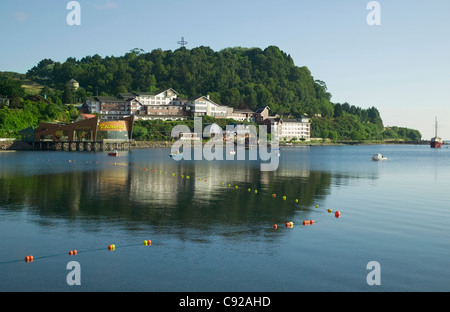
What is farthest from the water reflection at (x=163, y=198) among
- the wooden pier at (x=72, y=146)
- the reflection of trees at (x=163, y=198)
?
the wooden pier at (x=72, y=146)

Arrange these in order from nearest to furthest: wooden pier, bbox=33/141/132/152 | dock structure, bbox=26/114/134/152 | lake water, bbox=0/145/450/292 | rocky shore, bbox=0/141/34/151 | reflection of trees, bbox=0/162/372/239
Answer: lake water, bbox=0/145/450/292, reflection of trees, bbox=0/162/372/239, rocky shore, bbox=0/141/34/151, wooden pier, bbox=33/141/132/152, dock structure, bbox=26/114/134/152

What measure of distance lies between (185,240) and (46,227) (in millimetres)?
9092

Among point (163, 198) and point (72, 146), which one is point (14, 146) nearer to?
point (72, 146)

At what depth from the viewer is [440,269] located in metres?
18.8

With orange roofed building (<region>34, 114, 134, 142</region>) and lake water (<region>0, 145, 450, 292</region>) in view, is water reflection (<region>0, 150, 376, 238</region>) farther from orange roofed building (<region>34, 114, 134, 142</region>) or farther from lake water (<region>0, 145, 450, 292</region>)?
orange roofed building (<region>34, 114, 134, 142</region>)

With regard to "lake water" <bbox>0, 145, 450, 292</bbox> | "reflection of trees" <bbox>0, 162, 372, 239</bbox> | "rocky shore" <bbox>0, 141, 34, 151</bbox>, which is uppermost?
"rocky shore" <bbox>0, 141, 34, 151</bbox>

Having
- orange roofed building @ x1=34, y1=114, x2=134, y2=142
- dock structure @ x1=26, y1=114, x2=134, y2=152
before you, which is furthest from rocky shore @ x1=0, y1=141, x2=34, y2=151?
orange roofed building @ x1=34, y1=114, x2=134, y2=142

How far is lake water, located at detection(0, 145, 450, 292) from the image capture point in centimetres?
1722

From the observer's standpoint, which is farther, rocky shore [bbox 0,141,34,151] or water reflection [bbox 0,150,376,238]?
rocky shore [bbox 0,141,34,151]

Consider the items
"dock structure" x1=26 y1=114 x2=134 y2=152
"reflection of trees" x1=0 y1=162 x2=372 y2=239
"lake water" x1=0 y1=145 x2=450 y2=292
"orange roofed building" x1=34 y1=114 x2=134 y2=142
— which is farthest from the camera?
"orange roofed building" x1=34 y1=114 x2=134 y2=142


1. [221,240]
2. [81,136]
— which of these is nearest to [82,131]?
[81,136]

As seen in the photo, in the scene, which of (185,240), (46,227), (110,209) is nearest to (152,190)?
(110,209)

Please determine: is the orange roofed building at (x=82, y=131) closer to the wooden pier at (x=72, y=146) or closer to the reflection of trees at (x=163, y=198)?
the wooden pier at (x=72, y=146)
